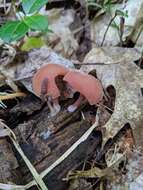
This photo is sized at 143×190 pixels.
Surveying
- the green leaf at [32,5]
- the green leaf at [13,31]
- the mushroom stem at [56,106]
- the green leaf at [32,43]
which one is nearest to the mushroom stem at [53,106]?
the mushroom stem at [56,106]

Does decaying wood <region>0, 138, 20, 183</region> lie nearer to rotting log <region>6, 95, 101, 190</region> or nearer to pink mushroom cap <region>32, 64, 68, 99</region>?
rotting log <region>6, 95, 101, 190</region>

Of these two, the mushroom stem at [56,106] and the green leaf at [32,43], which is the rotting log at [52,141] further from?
the green leaf at [32,43]

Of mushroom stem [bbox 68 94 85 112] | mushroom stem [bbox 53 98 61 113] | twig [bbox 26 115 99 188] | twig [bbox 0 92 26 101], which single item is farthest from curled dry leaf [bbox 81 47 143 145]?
twig [bbox 0 92 26 101]

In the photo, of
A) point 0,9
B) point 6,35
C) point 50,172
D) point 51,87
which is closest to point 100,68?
point 51,87

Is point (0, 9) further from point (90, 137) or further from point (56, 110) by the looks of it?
point (90, 137)

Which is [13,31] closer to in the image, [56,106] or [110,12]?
[56,106]
